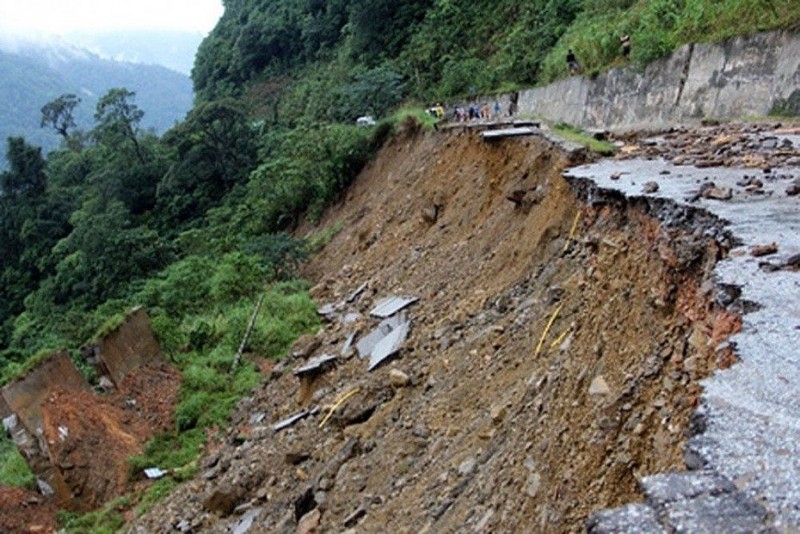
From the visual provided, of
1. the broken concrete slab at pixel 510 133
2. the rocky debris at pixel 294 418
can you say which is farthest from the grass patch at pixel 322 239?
the rocky debris at pixel 294 418

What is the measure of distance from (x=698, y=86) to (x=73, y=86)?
154906 mm

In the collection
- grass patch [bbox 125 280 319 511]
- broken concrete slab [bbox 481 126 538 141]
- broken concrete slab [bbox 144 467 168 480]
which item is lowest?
broken concrete slab [bbox 144 467 168 480]

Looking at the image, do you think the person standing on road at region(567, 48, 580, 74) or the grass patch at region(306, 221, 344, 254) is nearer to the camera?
the person standing on road at region(567, 48, 580, 74)

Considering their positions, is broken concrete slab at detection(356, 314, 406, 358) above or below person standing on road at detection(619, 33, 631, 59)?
below

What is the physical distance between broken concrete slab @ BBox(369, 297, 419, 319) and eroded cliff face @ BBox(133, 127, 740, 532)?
16cm

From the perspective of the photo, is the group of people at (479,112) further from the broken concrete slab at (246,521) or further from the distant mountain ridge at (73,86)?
the distant mountain ridge at (73,86)

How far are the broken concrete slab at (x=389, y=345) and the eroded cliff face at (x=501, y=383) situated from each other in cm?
17

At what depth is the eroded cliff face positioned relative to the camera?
125 inches

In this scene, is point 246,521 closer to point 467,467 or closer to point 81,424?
point 467,467

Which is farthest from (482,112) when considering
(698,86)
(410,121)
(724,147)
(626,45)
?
(724,147)

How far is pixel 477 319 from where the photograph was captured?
7469 mm

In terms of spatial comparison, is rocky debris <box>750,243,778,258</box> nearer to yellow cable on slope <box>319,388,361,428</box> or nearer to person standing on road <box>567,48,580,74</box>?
yellow cable on slope <box>319,388,361,428</box>

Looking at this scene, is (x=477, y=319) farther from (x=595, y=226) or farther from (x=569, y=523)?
(x=569, y=523)

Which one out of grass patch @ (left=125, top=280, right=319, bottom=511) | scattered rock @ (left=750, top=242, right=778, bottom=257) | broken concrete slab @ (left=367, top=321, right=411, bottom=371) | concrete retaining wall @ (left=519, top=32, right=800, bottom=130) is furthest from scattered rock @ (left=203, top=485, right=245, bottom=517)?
concrete retaining wall @ (left=519, top=32, right=800, bottom=130)
